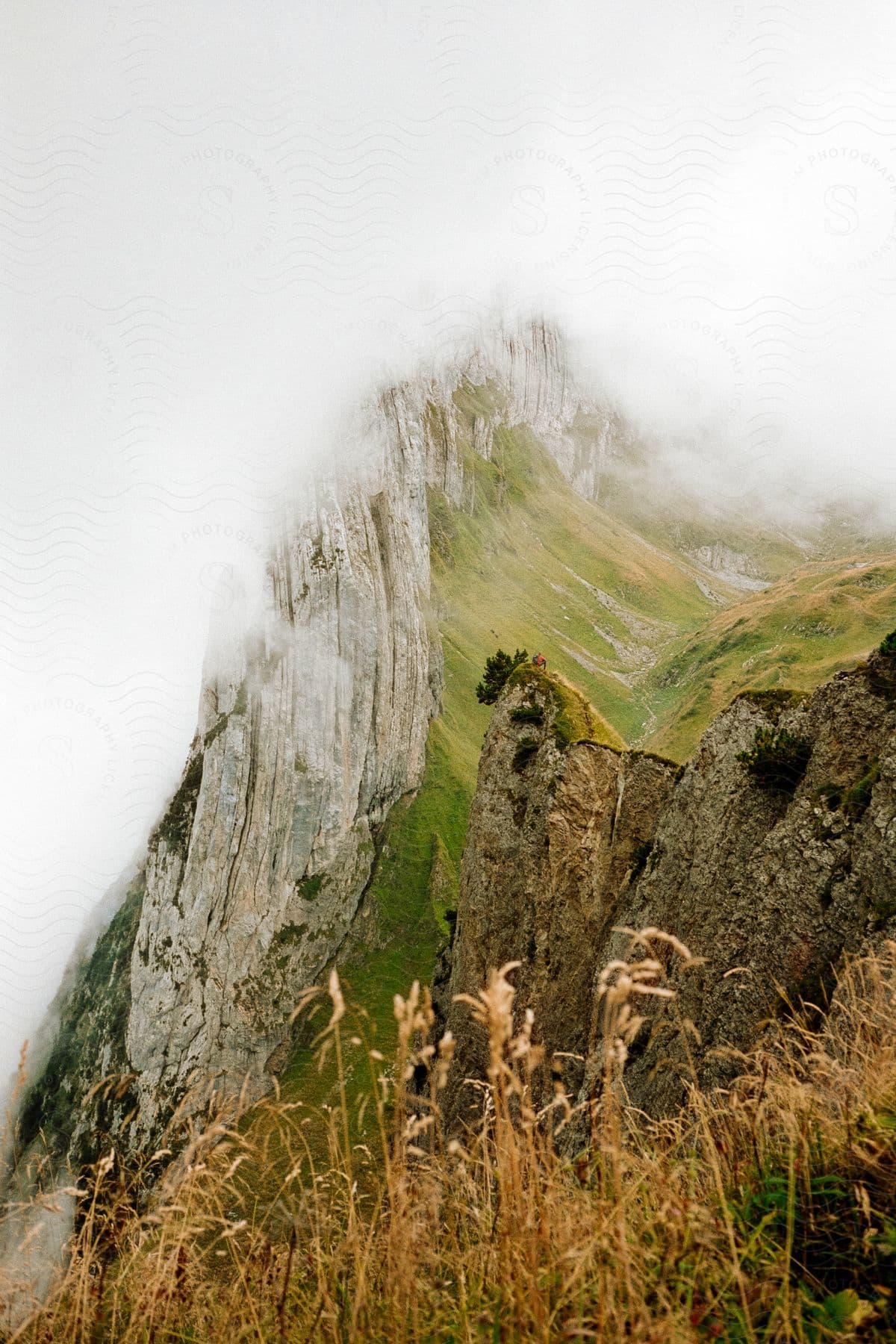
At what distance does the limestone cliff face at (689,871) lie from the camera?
10695mm

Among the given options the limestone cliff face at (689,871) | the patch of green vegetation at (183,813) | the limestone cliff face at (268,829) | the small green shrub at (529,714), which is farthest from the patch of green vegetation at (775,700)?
the patch of green vegetation at (183,813)

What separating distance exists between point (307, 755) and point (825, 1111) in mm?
60464

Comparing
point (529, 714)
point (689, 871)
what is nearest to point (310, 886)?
point (529, 714)

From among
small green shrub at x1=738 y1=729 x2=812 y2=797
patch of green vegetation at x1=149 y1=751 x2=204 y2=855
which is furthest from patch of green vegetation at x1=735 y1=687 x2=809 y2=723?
patch of green vegetation at x1=149 y1=751 x2=204 y2=855

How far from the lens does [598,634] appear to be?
459ft

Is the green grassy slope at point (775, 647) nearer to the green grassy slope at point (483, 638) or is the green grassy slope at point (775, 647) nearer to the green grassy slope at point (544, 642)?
the green grassy slope at point (544, 642)

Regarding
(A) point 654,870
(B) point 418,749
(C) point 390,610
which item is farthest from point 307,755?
(A) point 654,870

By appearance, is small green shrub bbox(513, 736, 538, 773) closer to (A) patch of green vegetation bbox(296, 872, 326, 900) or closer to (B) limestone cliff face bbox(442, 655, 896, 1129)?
(B) limestone cliff face bbox(442, 655, 896, 1129)

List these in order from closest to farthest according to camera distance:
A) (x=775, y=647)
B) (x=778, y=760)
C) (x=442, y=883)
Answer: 1. (x=778, y=760)
2. (x=442, y=883)
3. (x=775, y=647)

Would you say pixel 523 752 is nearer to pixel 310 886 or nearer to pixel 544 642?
pixel 310 886

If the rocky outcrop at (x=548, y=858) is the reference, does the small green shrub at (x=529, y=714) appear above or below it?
above

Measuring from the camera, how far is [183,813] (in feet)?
208

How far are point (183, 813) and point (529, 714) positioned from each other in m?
50.4

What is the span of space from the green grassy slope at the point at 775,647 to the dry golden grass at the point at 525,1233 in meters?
63.7
